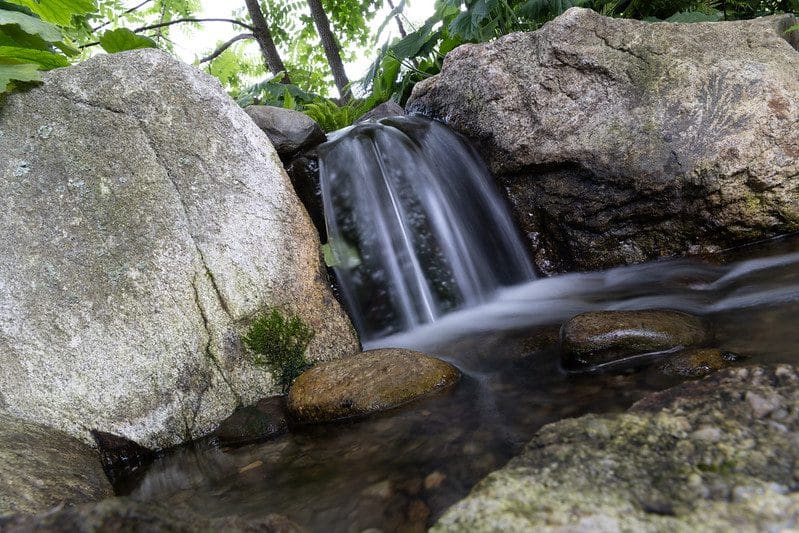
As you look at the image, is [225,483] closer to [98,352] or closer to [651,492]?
[98,352]

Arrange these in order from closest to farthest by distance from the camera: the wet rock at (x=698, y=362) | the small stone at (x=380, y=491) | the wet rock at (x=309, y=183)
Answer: the small stone at (x=380, y=491), the wet rock at (x=698, y=362), the wet rock at (x=309, y=183)

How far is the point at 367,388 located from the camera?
2.62 metres

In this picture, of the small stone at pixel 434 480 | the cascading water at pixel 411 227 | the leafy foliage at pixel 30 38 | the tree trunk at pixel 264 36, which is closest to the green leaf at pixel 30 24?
the leafy foliage at pixel 30 38

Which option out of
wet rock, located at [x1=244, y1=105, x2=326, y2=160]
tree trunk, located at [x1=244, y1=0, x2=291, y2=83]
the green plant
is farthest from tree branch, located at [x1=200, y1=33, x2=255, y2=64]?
the green plant

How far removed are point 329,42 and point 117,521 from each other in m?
9.47

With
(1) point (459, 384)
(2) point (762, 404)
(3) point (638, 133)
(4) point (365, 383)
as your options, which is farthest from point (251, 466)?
(3) point (638, 133)

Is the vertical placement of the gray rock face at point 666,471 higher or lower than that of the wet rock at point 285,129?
lower

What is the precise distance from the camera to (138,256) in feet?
9.14

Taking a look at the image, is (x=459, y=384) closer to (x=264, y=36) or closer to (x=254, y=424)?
(x=254, y=424)

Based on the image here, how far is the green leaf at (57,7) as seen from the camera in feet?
11.5

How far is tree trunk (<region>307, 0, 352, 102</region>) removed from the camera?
29.5ft

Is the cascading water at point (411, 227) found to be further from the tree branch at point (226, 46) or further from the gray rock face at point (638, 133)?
the tree branch at point (226, 46)

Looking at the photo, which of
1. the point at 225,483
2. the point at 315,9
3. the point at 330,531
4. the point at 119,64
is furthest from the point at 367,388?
the point at 315,9

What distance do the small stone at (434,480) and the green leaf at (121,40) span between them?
3.53m
